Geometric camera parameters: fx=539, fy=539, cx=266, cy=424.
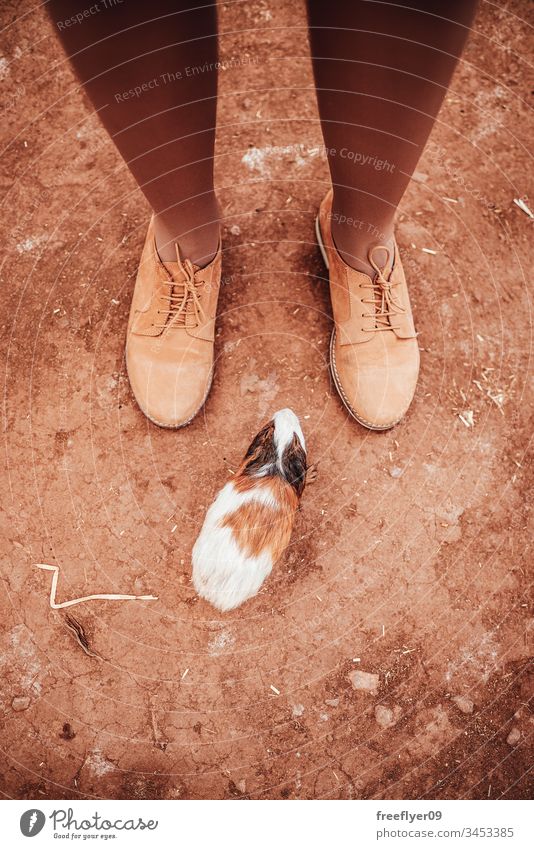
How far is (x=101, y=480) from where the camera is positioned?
1846 mm

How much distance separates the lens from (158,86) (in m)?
1.38

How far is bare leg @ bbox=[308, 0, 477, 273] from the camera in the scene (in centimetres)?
129

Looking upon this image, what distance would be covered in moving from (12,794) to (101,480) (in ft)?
3.14

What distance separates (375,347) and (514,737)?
1.30 m

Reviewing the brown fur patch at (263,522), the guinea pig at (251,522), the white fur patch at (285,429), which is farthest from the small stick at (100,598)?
the white fur patch at (285,429)

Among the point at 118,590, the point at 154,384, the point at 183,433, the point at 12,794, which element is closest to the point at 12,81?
the point at 154,384

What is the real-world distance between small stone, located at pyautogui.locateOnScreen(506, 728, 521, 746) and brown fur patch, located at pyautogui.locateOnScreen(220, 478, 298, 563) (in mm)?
896

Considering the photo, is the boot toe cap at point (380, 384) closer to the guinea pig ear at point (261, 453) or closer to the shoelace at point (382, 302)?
the shoelace at point (382, 302)

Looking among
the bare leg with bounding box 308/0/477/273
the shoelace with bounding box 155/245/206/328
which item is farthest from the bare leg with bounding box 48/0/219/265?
the bare leg with bounding box 308/0/477/273

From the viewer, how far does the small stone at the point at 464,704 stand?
66.1 inches

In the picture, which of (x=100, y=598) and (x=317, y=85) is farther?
(x=100, y=598)

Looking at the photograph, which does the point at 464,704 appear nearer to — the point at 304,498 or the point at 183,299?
the point at 304,498

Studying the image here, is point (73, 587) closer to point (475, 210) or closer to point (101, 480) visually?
point (101, 480)

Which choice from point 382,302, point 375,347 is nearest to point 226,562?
point 375,347
